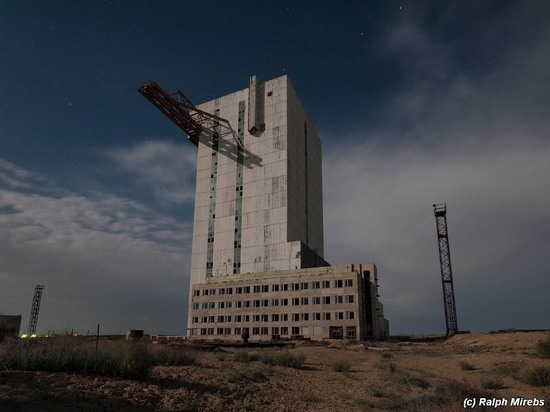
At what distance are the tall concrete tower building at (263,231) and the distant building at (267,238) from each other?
0.72 feet

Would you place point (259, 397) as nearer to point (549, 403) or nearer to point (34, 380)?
point (34, 380)

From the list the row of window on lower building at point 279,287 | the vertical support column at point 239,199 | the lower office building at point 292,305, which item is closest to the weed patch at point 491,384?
the lower office building at point 292,305

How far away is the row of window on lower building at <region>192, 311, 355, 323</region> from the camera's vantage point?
6862 centimetres

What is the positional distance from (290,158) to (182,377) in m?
90.4

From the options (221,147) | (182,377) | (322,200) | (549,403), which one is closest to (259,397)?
(182,377)

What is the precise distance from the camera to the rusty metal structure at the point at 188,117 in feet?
332

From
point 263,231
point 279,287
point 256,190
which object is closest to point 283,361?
point 279,287

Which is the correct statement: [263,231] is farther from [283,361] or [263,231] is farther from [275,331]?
[283,361]

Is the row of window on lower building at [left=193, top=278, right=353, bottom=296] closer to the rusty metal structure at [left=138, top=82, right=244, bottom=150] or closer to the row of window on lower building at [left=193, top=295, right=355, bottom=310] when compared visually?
the row of window on lower building at [left=193, top=295, right=355, bottom=310]

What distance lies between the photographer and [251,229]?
97.6m

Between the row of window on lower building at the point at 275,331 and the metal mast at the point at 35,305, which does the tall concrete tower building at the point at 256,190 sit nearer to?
the row of window on lower building at the point at 275,331

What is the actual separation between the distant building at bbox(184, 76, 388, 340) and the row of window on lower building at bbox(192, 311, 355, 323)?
0.58ft

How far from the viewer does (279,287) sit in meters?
76.5

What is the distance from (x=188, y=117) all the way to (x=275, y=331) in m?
64.4
